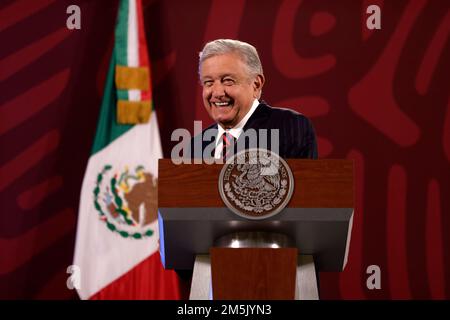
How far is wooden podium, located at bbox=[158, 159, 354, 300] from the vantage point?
2111 mm

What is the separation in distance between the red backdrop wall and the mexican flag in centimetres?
11

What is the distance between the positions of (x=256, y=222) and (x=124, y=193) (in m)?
3.03

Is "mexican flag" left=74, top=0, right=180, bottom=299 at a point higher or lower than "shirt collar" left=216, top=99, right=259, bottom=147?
higher

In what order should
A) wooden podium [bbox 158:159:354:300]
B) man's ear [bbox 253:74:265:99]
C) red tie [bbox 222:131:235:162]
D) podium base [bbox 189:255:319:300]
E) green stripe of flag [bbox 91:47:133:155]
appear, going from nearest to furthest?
wooden podium [bbox 158:159:354:300], podium base [bbox 189:255:319:300], red tie [bbox 222:131:235:162], man's ear [bbox 253:74:265:99], green stripe of flag [bbox 91:47:133:155]

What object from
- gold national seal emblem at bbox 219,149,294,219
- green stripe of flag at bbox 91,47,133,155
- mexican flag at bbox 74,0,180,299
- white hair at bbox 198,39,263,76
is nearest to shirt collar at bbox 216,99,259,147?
white hair at bbox 198,39,263,76

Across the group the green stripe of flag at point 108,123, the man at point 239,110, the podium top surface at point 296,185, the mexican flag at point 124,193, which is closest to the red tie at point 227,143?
the man at point 239,110

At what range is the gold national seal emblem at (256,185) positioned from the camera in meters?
2.14

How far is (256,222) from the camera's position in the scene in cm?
216

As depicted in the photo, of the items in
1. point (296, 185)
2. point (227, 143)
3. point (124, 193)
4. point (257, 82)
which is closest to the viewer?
point (296, 185)

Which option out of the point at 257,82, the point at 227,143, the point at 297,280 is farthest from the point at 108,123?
the point at 297,280

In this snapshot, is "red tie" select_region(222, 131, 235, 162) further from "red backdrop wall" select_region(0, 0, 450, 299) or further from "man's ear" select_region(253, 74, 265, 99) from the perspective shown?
"red backdrop wall" select_region(0, 0, 450, 299)

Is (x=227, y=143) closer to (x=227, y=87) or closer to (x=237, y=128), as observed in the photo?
(x=237, y=128)
